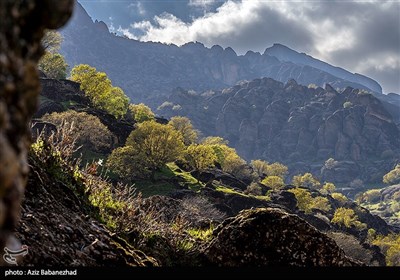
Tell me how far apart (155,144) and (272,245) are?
250ft

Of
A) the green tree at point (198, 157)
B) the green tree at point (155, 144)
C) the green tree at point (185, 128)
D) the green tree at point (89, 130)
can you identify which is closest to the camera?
the green tree at point (89, 130)

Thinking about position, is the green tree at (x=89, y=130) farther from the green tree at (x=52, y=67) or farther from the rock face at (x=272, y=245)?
the rock face at (x=272, y=245)

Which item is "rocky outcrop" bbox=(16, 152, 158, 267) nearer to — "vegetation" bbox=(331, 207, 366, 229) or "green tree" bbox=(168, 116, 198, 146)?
"vegetation" bbox=(331, 207, 366, 229)

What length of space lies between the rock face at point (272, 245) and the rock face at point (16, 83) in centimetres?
880

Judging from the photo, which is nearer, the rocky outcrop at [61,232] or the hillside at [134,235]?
the rocky outcrop at [61,232]

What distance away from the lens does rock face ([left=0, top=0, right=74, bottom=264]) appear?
191 centimetres

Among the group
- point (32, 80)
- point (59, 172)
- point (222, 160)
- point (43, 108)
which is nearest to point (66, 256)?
point (59, 172)

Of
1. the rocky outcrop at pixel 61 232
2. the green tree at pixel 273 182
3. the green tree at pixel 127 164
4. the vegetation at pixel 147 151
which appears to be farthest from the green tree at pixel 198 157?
the rocky outcrop at pixel 61 232

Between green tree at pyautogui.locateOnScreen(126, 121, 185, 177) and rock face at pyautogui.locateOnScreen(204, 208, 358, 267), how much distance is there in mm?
71611

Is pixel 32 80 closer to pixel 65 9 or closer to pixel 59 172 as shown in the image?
pixel 65 9

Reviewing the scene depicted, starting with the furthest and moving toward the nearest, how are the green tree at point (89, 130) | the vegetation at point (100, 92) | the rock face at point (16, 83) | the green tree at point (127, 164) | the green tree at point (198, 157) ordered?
the vegetation at point (100, 92), the green tree at point (198, 157), the green tree at point (89, 130), the green tree at point (127, 164), the rock face at point (16, 83)

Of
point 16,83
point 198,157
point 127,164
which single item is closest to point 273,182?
point 198,157

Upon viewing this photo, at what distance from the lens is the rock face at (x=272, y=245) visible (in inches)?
399

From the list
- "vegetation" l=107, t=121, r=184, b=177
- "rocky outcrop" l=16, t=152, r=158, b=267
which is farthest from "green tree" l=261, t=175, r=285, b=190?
"rocky outcrop" l=16, t=152, r=158, b=267
